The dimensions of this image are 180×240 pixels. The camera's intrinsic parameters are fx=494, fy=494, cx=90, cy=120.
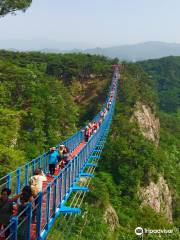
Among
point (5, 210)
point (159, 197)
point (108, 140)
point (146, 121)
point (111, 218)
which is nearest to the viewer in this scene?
point (5, 210)

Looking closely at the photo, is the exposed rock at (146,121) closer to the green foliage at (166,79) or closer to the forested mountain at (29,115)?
the forested mountain at (29,115)

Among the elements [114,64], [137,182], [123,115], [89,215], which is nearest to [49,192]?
[89,215]

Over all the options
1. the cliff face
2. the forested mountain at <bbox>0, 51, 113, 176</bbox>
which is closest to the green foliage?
the cliff face

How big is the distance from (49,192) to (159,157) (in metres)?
38.8

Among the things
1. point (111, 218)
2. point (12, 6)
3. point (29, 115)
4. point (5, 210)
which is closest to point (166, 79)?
point (111, 218)

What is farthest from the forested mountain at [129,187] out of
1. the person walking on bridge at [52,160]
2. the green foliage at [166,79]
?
the green foliage at [166,79]

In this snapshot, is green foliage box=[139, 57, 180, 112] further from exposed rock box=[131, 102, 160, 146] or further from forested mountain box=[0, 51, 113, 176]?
forested mountain box=[0, 51, 113, 176]

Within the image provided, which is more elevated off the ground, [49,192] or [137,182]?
[49,192]

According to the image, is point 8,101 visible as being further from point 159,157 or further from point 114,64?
point 114,64

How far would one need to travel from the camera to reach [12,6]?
29.0 metres

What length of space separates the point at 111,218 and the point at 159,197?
15497 millimetres

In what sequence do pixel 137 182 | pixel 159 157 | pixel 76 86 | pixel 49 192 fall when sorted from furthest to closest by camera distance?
pixel 76 86 < pixel 159 157 < pixel 137 182 < pixel 49 192

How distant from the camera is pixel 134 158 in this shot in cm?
4412

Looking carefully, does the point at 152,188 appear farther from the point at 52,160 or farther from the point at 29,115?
the point at 52,160
